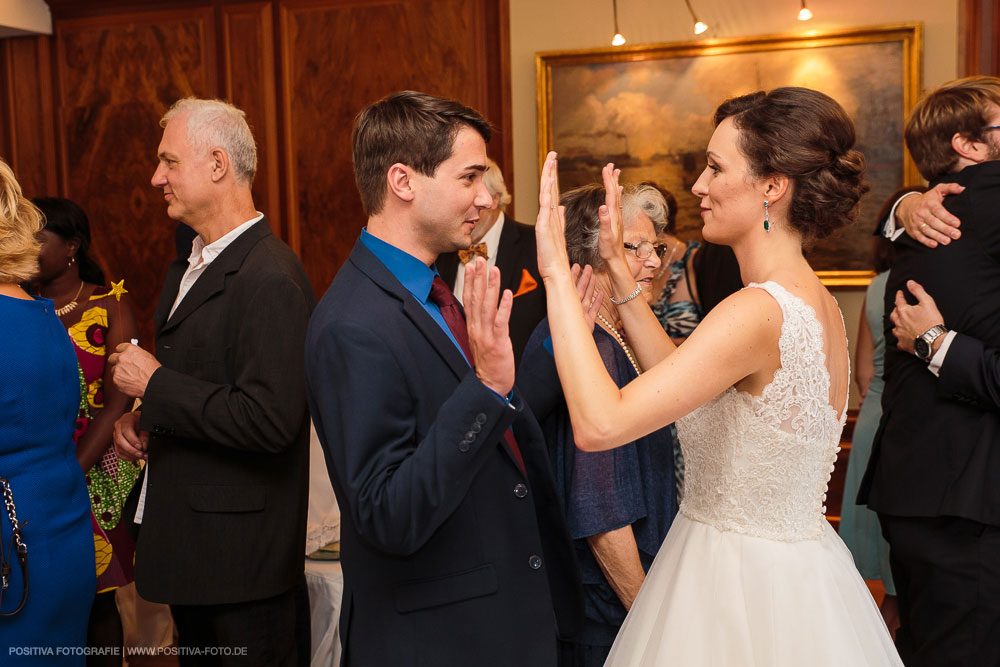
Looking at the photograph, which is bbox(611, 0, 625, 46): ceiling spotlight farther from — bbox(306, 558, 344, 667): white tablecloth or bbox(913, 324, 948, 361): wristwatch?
bbox(306, 558, 344, 667): white tablecloth

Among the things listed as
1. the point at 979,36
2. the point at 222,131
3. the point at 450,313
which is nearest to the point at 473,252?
the point at 222,131

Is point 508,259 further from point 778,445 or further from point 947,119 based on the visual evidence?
point 778,445

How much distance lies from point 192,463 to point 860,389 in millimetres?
3236

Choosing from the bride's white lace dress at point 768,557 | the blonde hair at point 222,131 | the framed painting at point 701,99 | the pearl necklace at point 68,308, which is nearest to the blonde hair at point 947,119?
the bride's white lace dress at point 768,557

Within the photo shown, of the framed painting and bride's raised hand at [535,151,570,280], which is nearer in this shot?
bride's raised hand at [535,151,570,280]

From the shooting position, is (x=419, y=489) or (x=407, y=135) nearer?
(x=419, y=489)

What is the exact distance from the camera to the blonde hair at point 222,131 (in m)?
2.55

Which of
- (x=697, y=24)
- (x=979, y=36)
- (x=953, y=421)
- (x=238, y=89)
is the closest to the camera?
(x=953, y=421)

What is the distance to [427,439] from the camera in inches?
58.1

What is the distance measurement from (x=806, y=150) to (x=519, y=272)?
6.98 feet

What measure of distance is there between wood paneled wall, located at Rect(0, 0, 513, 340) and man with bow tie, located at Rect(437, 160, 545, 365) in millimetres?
1418

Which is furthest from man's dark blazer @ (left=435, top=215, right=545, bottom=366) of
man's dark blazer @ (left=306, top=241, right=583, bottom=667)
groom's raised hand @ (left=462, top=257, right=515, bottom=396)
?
groom's raised hand @ (left=462, top=257, right=515, bottom=396)

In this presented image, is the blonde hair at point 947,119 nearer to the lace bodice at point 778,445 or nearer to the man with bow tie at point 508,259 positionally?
the lace bodice at point 778,445

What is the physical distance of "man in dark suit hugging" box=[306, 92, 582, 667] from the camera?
1472 millimetres
